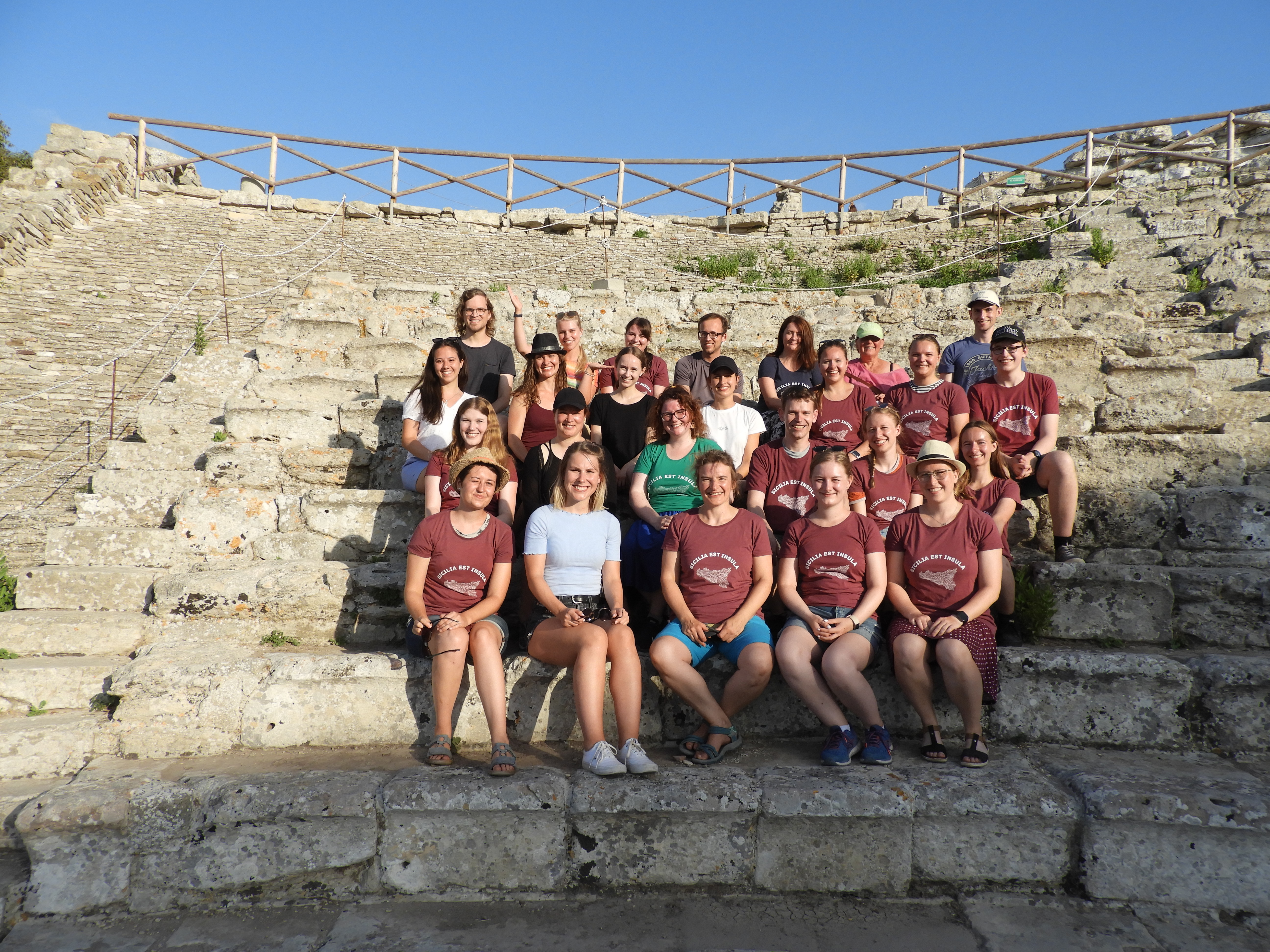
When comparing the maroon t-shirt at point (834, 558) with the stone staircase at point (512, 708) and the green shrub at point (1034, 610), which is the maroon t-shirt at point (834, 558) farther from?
the green shrub at point (1034, 610)

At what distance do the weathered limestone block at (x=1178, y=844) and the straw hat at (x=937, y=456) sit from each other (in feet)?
4.67

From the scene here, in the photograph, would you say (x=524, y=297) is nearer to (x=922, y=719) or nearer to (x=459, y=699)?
(x=459, y=699)

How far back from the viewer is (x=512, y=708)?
3.44 m

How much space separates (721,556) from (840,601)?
1.93 ft

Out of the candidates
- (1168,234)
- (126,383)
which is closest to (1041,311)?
(1168,234)

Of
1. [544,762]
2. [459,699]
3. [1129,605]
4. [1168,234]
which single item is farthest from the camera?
[1168,234]

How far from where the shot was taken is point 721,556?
3.47 metres

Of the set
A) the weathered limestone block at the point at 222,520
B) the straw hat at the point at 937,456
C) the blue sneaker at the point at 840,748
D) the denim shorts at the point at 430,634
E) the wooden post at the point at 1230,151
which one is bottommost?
the blue sneaker at the point at 840,748

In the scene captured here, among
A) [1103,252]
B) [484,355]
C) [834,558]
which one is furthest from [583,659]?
[1103,252]

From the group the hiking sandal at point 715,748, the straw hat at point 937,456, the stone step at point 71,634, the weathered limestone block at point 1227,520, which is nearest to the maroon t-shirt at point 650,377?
the straw hat at point 937,456

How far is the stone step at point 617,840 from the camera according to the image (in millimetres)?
2758

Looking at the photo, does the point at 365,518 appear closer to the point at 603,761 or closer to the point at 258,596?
the point at 258,596

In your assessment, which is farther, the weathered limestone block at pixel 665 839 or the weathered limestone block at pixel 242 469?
the weathered limestone block at pixel 242 469

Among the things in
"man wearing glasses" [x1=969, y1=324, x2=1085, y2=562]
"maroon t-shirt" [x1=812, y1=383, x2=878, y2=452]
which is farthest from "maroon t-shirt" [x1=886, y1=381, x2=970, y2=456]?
"maroon t-shirt" [x1=812, y1=383, x2=878, y2=452]
